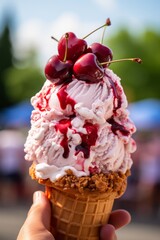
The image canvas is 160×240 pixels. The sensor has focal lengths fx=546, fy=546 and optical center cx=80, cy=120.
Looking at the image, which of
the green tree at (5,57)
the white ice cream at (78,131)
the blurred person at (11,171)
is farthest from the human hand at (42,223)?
the green tree at (5,57)

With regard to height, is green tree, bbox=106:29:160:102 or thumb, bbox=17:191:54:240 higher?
A: thumb, bbox=17:191:54:240

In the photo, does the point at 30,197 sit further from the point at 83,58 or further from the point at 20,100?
the point at 20,100

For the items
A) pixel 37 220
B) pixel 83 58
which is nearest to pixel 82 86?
pixel 83 58

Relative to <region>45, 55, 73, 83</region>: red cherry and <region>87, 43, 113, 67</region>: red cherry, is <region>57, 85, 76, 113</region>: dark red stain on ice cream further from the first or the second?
<region>87, 43, 113, 67</region>: red cherry

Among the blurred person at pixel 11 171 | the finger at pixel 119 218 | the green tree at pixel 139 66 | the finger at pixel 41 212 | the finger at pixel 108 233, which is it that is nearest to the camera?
the finger at pixel 41 212

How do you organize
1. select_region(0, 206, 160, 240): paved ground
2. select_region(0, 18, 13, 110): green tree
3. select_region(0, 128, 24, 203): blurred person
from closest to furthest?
select_region(0, 206, 160, 240): paved ground, select_region(0, 128, 24, 203): blurred person, select_region(0, 18, 13, 110): green tree

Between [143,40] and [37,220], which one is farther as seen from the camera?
[143,40]

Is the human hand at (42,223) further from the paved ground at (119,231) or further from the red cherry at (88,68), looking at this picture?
the paved ground at (119,231)

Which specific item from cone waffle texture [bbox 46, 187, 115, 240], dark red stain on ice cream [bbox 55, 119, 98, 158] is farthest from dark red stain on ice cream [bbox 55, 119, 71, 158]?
cone waffle texture [bbox 46, 187, 115, 240]
